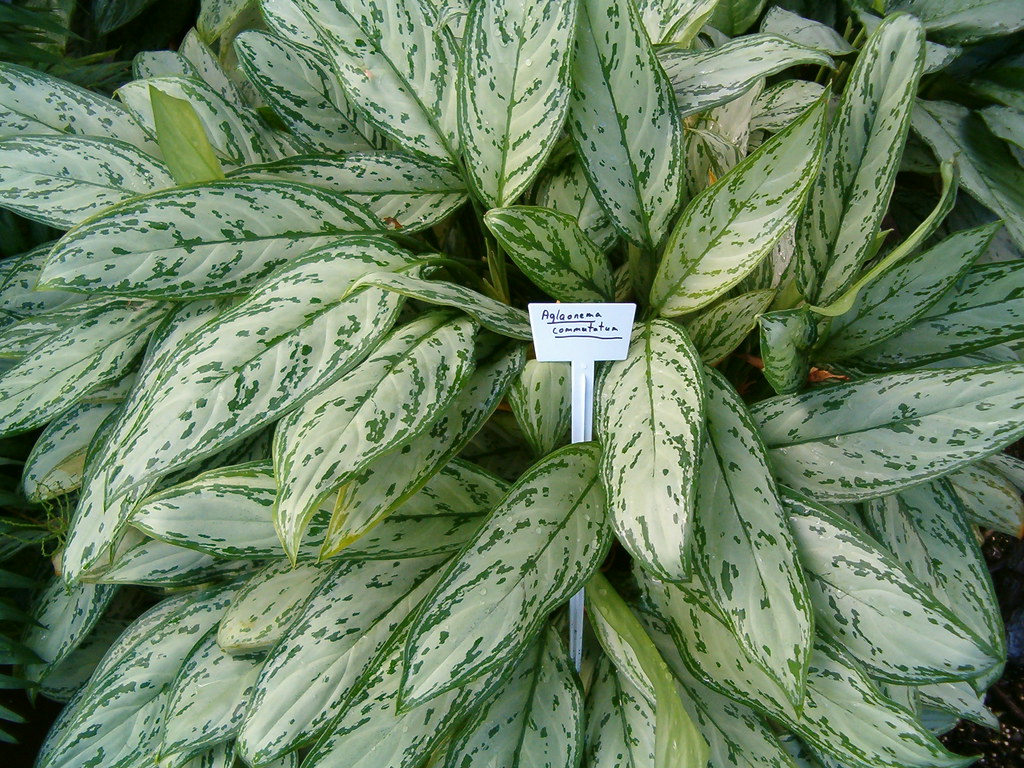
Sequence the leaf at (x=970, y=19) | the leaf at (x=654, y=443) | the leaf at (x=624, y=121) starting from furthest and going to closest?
the leaf at (x=970, y=19)
the leaf at (x=624, y=121)
the leaf at (x=654, y=443)

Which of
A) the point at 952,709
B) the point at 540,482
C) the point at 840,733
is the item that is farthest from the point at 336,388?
the point at 952,709

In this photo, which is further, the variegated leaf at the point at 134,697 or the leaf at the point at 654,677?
the variegated leaf at the point at 134,697

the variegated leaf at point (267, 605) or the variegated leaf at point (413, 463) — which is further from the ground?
the variegated leaf at point (413, 463)

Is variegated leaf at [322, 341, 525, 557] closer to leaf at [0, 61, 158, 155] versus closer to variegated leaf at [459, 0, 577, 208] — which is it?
variegated leaf at [459, 0, 577, 208]

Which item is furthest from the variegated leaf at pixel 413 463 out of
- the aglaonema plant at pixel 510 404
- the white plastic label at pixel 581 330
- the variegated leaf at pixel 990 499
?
the variegated leaf at pixel 990 499

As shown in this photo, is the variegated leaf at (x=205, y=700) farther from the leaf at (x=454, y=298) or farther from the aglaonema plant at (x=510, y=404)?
the leaf at (x=454, y=298)

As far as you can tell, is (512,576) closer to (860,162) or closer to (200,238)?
(200,238)

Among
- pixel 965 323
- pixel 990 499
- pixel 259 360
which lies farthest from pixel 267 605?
pixel 990 499

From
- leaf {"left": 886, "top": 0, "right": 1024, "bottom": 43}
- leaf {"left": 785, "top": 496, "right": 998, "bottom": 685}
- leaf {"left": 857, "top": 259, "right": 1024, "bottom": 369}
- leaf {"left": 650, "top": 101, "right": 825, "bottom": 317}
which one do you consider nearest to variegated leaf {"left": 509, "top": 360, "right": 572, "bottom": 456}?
leaf {"left": 650, "top": 101, "right": 825, "bottom": 317}
